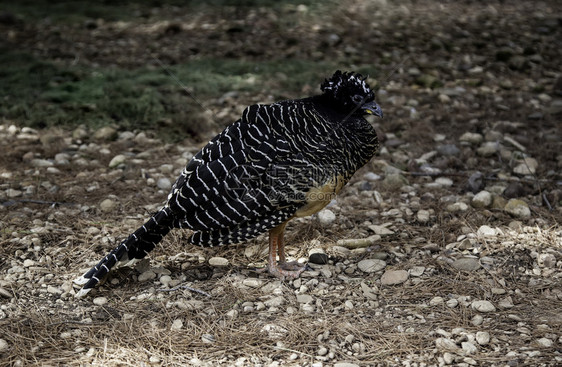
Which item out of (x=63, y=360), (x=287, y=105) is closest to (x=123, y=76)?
(x=287, y=105)

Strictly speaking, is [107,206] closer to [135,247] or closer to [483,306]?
[135,247]

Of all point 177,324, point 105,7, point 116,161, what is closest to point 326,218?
point 177,324

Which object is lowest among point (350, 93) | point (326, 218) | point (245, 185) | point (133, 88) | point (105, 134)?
point (326, 218)

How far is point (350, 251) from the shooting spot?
450cm

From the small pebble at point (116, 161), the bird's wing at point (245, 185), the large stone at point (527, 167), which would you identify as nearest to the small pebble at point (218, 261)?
the bird's wing at point (245, 185)

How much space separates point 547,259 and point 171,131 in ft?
14.5

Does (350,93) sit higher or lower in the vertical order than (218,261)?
higher

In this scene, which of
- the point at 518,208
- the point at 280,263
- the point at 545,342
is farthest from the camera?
the point at 518,208

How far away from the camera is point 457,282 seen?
3949 mm

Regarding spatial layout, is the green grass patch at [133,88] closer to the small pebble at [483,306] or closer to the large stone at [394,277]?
the large stone at [394,277]

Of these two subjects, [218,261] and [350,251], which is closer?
[218,261]

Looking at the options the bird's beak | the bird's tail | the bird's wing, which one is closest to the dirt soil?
the bird's tail

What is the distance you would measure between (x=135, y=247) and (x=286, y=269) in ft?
3.74

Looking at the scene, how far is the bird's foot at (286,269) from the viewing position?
164 inches
